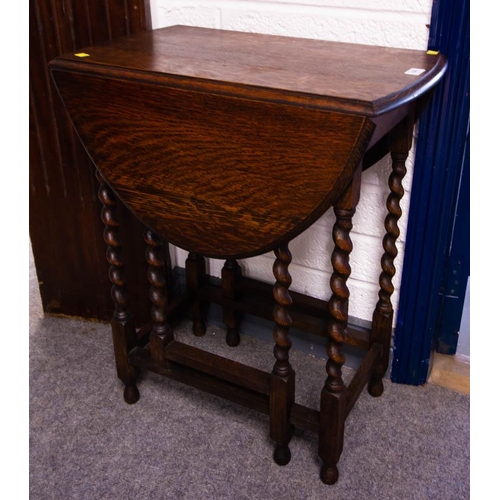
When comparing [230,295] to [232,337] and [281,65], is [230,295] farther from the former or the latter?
[281,65]

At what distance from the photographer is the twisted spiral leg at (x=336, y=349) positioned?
123 centimetres

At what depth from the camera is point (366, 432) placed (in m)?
1.62

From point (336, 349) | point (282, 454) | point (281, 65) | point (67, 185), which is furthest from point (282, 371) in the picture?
point (67, 185)

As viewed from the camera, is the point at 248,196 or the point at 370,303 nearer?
the point at 248,196

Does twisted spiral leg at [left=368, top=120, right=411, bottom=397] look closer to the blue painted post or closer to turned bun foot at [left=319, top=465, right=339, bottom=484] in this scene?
the blue painted post

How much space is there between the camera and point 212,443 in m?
1.59

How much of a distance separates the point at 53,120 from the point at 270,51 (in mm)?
727

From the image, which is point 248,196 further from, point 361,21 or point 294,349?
point 294,349

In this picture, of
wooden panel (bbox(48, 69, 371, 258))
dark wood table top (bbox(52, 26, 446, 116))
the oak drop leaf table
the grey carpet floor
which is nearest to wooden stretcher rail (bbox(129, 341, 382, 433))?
the oak drop leaf table

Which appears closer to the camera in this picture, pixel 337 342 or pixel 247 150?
pixel 247 150

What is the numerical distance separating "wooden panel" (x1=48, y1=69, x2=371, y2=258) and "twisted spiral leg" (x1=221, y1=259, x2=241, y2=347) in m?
0.49

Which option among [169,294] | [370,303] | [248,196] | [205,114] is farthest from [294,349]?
[205,114]

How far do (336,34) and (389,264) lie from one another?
1.89ft

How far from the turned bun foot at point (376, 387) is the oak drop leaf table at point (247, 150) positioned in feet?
0.34
